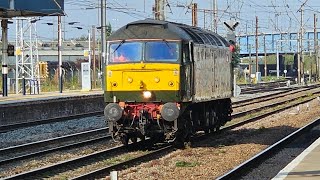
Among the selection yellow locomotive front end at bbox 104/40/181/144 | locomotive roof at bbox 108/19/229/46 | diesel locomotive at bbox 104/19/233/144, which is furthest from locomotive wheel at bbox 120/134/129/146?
locomotive roof at bbox 108/19/229/46

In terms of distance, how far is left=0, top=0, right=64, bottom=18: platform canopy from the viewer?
118 ft

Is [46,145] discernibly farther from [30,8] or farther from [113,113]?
[30,8]

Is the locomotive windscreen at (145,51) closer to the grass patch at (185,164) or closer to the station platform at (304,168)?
the grass patch at (185,164)

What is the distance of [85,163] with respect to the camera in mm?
15719

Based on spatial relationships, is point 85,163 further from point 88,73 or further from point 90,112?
point 88,73

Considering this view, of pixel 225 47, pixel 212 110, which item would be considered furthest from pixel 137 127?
pixel 225 47

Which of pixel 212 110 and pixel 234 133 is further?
pixel 234 133

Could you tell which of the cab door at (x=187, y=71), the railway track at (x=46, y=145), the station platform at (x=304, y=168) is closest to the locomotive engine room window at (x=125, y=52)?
the cab door at (x=187, y=71)

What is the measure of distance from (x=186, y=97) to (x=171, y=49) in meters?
1.30

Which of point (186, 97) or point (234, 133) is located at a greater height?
point (186, 97)

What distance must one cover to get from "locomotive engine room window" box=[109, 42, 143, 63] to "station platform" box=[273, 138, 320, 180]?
5112 millimetres

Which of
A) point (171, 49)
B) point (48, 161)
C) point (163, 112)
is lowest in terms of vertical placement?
point (48, 161)

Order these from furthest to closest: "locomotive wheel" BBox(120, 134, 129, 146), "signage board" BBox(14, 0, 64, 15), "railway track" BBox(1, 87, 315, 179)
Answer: "signage board" BBox(14, 0, 64, 15)
"locomotive wheel" BBox(120, 134, 129, 146)
"railway track" BBox(1, 87, 315, 179)

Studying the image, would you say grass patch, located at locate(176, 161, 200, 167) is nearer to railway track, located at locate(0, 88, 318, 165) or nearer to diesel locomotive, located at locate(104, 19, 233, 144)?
diesel locomotive, located at locate(104, 19, 233, 144)
